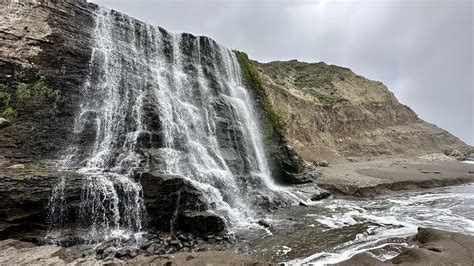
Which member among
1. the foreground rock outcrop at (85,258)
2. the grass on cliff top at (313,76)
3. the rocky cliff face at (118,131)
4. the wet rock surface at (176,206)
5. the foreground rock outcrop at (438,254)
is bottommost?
the foreground rock outcrop at (438,254)

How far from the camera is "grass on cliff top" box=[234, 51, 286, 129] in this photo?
80.5 ft

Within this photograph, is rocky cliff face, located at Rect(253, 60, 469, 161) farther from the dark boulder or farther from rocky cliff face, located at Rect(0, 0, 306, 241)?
the dark boulder

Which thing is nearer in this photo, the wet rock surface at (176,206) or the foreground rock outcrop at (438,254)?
the foreground rock outcrop at (438,254)

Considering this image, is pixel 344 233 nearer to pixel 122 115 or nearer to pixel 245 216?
pixel 245 216

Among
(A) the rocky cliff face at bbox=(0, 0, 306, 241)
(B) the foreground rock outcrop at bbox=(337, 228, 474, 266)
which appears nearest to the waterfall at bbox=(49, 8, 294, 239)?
(A) the rocky cliff face at bbox=(0, 0, 306, 241)

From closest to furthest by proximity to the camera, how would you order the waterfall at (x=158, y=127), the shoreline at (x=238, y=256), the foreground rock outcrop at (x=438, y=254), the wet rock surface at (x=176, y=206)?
1. the foreground rock outcrop at (x=438, y=254)
2. the shoreline at (x=238, y=256)
3. the wet rock surface at (x=176, y=206)
4. the waterfall at (x=158, y=127)

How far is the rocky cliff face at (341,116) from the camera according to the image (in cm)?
3544

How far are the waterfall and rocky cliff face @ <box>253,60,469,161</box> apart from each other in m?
12.9

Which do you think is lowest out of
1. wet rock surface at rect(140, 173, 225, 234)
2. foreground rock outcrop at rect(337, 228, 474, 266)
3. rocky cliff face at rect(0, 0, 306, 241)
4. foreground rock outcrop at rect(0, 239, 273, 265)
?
foreground rock outcrop at rect(337, 228, 474, 266)

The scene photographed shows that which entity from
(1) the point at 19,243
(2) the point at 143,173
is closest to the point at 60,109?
(2) the point at 143,173

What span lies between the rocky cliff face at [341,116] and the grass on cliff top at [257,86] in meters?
7.83

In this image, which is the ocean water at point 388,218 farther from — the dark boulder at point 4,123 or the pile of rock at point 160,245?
the dark boulder at point 4,123

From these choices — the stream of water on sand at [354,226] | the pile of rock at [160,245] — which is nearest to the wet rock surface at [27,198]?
the pile of rock at [160,245]

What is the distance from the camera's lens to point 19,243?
29.8 ft
